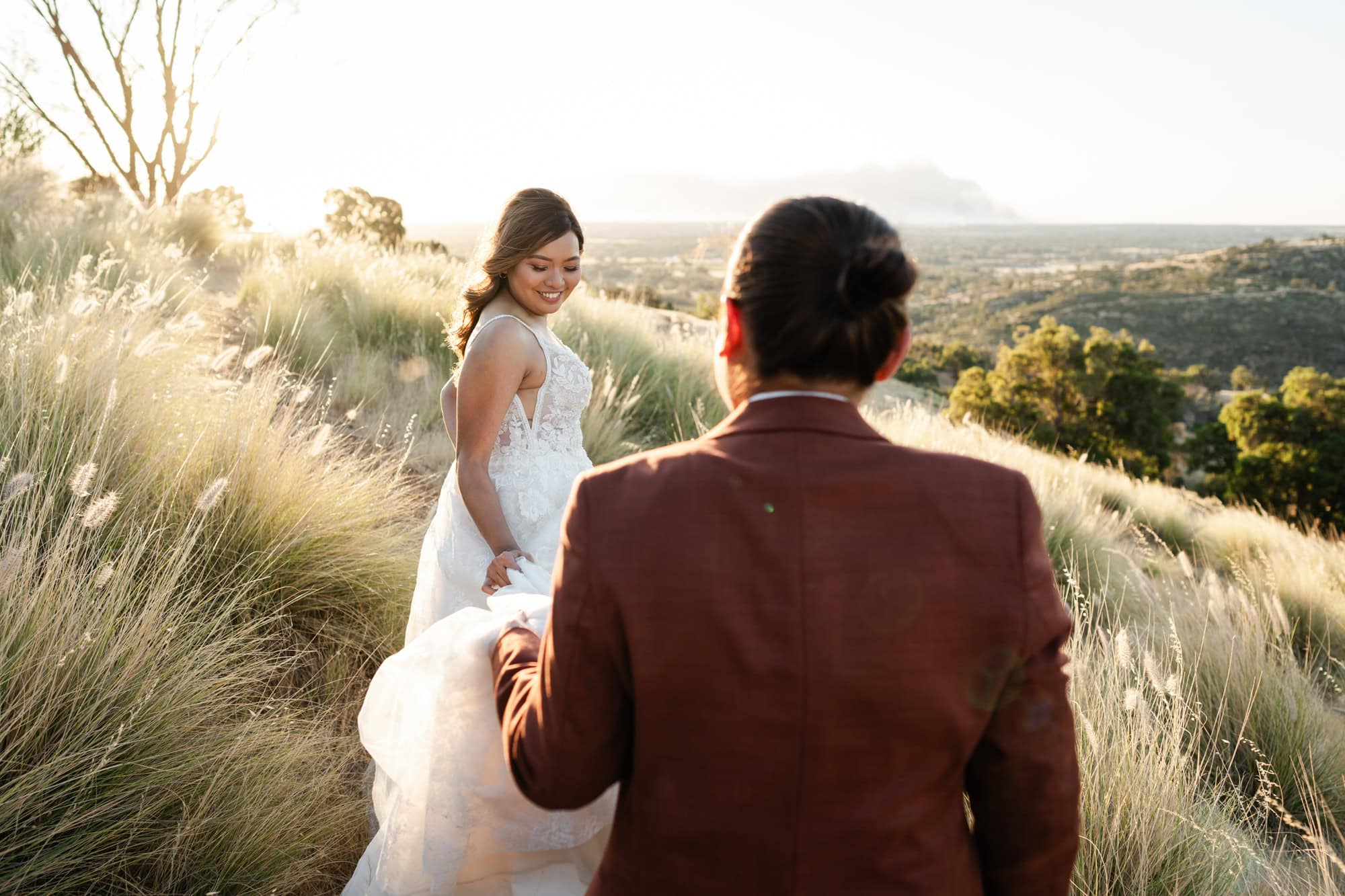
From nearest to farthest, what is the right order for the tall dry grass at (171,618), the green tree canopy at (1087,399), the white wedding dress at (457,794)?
the white wedding dress at (457,794) < the tall dry grass at (171,618) < the green tree canopy at (1087,399)

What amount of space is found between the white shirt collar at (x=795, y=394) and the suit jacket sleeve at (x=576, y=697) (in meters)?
0.30

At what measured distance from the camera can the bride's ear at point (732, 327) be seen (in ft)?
4.27

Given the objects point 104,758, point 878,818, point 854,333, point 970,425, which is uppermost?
point 854,333

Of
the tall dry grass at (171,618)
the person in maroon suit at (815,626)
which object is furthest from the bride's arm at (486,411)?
the person in maroon suit at (815,626)

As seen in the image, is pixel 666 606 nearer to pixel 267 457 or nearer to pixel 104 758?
pixel 104 758

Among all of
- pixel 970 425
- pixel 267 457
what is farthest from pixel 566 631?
pixel 970 425

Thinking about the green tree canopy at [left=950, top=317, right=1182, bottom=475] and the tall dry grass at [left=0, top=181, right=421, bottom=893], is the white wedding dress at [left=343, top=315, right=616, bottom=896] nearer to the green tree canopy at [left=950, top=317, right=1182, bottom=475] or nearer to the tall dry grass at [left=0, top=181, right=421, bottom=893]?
the tall dry grass at [left=0, top=181, right=421, bottom=893]

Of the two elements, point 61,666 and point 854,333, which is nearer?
point 854,333

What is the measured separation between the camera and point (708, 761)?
125 centimetres

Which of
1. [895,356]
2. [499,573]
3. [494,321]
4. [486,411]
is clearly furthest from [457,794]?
[494,321]

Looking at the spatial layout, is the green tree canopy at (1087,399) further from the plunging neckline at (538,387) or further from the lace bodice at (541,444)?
the plunging neckline at (538,387)

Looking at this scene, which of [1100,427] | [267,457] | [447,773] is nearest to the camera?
[447,773]

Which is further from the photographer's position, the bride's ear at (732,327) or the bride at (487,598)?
the bride at (487,598)

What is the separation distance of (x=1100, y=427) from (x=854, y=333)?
31.5m
